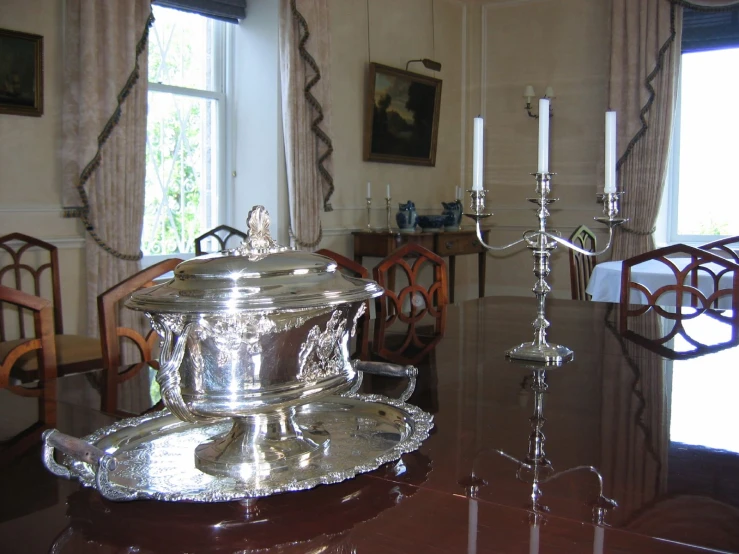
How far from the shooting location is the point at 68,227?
4.05 metres

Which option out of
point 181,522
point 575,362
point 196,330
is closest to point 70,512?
point 181,522

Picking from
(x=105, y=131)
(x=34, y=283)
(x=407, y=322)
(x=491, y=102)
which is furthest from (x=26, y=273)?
(x=491, y=102)

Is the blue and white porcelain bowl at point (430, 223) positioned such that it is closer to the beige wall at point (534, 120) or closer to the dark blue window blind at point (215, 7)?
the beige wall at point (534, 120)

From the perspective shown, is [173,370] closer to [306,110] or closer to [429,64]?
[306,110]

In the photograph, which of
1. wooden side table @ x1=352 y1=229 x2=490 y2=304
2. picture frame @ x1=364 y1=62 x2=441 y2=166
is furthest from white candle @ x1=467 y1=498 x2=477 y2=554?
picture frame @ x1=364 y1=62 x2=441 y2=166

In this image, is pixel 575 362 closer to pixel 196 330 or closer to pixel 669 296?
pixel 196 330

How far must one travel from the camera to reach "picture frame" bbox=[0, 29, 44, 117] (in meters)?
3.76

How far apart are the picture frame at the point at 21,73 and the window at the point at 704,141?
4.93 meters

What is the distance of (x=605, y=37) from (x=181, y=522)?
21.8 ft

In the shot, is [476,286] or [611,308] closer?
[611,308]

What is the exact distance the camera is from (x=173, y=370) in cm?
90

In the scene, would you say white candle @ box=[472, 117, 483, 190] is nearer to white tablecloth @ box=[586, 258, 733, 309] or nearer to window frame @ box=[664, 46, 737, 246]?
white tablecloth @ box=[586, 258, 733, 309]

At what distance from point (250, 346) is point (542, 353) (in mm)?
941

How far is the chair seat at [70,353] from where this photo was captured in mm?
3064
